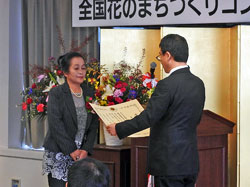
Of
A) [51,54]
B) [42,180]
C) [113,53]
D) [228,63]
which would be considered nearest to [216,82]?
[228,63]

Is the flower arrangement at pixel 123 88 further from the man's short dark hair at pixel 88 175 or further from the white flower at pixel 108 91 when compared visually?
the man's short dark hair at pixel 88 175

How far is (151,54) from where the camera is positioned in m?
4.68

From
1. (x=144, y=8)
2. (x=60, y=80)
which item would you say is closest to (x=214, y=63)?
(x=144, y=8)

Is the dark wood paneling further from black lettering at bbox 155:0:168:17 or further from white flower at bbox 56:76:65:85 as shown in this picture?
black lettering at bbox 155:0:168:17

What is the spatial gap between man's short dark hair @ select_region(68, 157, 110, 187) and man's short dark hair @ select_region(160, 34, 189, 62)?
1.23 meters

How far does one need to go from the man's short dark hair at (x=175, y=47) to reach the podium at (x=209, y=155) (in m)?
0.91

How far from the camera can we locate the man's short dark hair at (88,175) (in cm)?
165

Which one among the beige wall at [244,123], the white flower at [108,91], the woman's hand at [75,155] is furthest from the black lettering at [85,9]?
the woman's hand at [75,155]

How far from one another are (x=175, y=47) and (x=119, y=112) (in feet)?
2.18

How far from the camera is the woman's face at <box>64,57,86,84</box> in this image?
11.4ft

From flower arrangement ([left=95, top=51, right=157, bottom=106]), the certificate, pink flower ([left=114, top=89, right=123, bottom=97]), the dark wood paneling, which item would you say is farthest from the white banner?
the certificate

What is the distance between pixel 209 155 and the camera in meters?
3.68

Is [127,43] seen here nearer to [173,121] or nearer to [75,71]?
[75,71]

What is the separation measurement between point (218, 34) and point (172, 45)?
182cm
